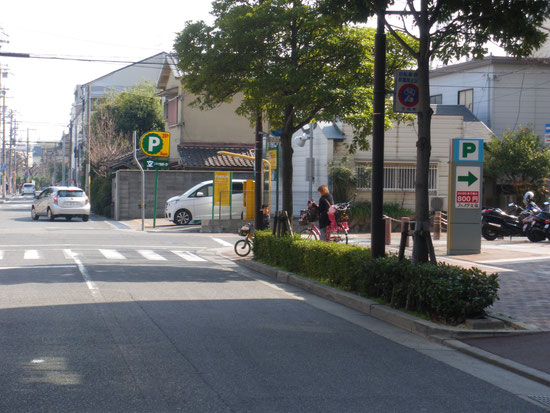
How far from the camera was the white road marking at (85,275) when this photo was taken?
10.6 metres

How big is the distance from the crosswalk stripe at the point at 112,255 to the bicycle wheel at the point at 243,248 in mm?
2991

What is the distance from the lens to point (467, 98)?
3522cm

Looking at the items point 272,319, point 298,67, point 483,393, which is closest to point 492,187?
point 298,67

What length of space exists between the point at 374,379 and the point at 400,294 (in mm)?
3176

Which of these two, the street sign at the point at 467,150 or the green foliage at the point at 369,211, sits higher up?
the street sign at the point at 467,150

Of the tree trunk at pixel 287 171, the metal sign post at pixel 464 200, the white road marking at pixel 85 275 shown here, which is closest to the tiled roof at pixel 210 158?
the white road marking at pixel 85 275

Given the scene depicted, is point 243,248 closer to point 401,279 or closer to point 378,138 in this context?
point 378,138

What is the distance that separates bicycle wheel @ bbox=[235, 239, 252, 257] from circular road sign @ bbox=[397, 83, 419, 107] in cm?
873

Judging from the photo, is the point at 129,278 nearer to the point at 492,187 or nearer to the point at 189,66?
the point at 189,66

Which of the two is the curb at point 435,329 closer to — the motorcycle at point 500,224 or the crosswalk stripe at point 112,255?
the crosswalk stripe at point 112,255

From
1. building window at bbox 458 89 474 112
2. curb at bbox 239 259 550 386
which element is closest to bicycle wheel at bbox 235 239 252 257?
curb at bbox 239 259 550 386

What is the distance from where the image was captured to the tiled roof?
36812mm

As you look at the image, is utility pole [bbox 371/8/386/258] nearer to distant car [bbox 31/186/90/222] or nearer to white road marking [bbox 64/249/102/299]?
white road marking [bbox 64/249/102/299]

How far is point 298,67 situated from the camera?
14617 millimetres
